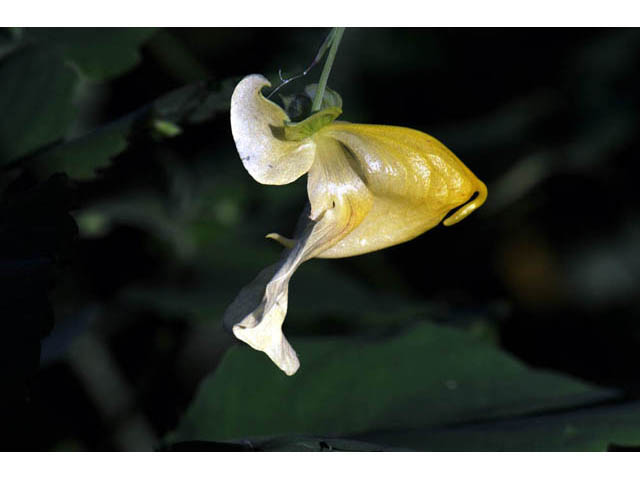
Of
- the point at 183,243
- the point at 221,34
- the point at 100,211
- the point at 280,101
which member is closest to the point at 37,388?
the point at 100,211

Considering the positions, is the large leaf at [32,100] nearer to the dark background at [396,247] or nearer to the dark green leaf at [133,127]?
the dark green leaf at [133,127]

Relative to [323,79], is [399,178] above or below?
below

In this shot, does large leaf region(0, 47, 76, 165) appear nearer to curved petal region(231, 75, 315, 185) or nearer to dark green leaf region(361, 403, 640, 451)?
curved petal region(231, 75, 315, 185)

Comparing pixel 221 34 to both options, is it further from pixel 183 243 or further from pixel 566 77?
pixel 566 77

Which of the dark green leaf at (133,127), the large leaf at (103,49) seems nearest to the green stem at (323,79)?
the dark green leaf at (133,127)

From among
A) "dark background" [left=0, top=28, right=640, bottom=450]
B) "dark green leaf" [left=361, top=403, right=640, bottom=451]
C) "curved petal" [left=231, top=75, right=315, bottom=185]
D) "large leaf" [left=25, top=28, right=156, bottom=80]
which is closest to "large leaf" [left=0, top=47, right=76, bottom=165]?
"large leaf" [left=25, top=28, right=156, bottom=80]

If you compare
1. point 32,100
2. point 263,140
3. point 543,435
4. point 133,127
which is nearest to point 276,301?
point 263,140

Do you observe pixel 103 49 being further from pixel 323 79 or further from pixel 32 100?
pixel 323 79
